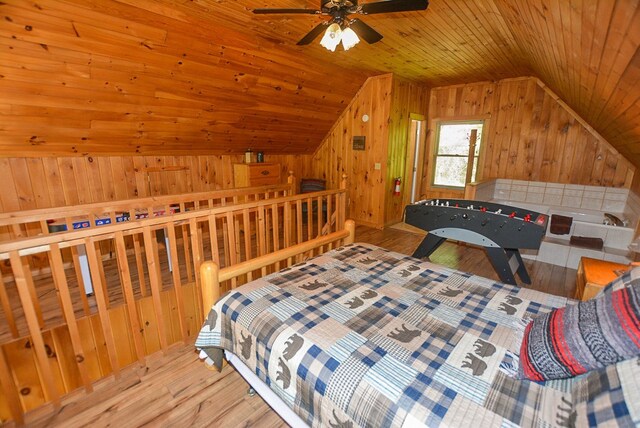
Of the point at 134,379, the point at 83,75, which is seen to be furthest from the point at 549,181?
the point at 83,75

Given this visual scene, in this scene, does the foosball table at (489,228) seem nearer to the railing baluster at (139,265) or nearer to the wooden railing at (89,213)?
the wooden railing at (89,213)

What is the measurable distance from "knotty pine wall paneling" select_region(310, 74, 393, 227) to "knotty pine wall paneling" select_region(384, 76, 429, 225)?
0.13 m

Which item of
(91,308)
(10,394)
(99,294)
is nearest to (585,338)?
(99,294)

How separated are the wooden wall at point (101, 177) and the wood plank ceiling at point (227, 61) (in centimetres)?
→ 15

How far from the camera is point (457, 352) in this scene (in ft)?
4.01

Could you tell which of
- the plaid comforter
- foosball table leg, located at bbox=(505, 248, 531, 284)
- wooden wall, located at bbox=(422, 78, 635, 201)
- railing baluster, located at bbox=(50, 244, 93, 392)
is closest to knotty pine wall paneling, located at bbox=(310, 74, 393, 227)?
wooden wall, located at bbox=(422, 78, 635, 201)

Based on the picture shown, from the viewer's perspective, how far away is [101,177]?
363cm

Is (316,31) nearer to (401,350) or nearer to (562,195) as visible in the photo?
(401,350)

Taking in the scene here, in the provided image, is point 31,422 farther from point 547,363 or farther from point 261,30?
point 261,30

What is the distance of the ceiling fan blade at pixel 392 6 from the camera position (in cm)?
173

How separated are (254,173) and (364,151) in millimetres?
1988

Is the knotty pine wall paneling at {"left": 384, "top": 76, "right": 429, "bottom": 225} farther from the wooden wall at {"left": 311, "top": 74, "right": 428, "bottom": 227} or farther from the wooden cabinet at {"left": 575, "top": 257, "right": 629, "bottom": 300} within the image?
the wooden cabinet at {"left": 575, "top": 257, "right": 629, "bottom": 300}

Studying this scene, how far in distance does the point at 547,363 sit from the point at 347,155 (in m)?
4.77

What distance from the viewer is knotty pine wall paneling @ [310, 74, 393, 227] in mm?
4871
